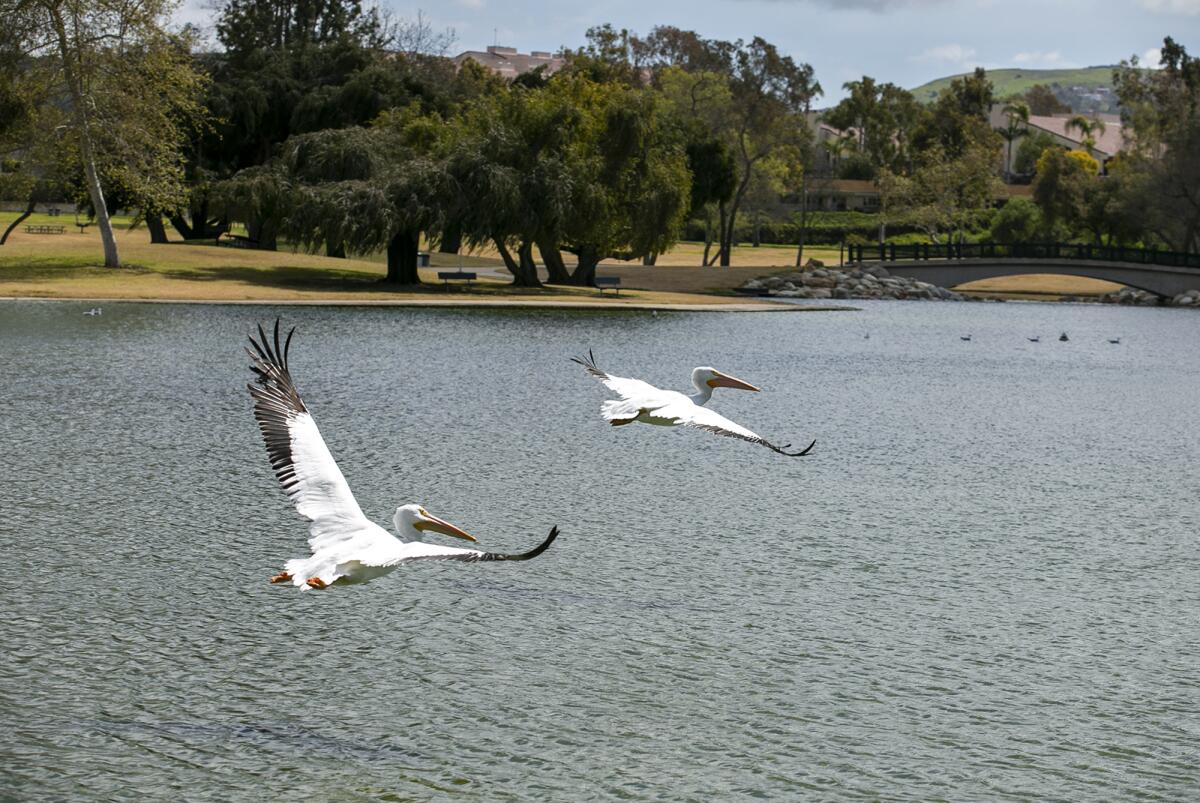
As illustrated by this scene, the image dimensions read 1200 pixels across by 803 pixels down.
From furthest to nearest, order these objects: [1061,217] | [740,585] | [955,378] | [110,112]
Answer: [1061,217] < [110,112] < [955,378] < [740,585]

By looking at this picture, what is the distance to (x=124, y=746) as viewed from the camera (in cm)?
974

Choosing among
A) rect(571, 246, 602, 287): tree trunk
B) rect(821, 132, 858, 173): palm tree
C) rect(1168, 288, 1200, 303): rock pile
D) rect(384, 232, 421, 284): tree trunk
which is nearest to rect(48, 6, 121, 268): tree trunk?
rect(384, 232, 421, 284): tree trunk

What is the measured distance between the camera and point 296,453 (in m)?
9.41

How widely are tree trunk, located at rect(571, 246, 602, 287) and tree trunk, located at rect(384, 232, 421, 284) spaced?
9226 millimetres

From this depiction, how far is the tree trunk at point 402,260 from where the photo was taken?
5469 cm

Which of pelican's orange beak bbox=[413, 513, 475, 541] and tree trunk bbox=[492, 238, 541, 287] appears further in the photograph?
tree trunk bbox=[492, 238, 541, 287]

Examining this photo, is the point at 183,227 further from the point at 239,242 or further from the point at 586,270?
the point at 586,270

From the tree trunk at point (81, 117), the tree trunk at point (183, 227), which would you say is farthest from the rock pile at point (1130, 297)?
the tree trunk at point (81, 117)

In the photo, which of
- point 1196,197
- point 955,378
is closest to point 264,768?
point 955,378

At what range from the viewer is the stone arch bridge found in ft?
249

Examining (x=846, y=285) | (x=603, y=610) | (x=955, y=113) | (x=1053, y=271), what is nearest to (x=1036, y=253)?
(x=1053, y=271)

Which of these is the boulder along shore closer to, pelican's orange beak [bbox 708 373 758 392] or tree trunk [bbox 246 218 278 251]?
tree trunk [bbox 246 218 278 251]

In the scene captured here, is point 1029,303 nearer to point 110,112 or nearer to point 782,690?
point 110,112

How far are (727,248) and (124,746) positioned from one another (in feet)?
247
